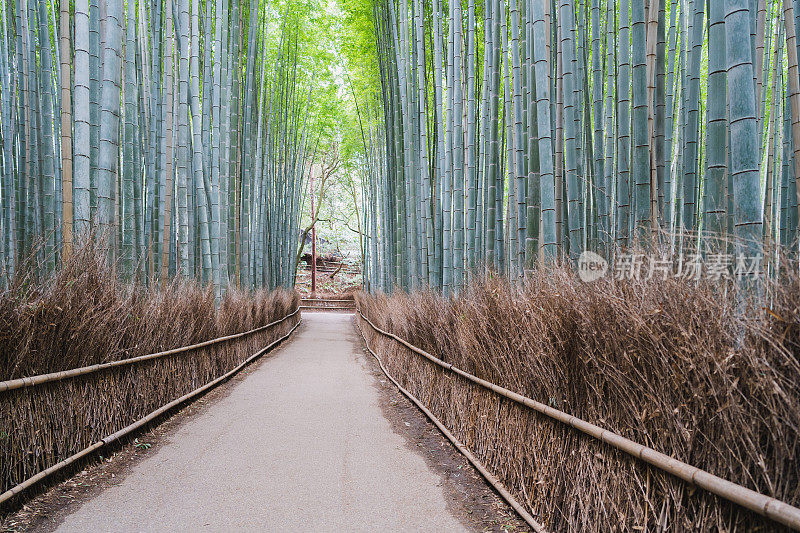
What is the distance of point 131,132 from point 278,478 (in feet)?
11.6

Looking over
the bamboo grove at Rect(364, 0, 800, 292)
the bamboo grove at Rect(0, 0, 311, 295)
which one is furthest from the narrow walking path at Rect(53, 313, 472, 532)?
the bamboo grove at Rect(364, 0, 800, 292)

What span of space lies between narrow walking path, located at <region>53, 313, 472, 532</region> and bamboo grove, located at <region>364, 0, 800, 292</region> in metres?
1.28

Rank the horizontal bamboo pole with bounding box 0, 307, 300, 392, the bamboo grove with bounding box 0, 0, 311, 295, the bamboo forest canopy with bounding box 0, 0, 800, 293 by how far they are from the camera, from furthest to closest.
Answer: the bamboo grove with bounding box 0, 0, 311, 295, the bamboo forest canopy with bounding box 0, 0, 800, 293, the horizontal bamboo pole with bounding box 0, 307, 300, 392

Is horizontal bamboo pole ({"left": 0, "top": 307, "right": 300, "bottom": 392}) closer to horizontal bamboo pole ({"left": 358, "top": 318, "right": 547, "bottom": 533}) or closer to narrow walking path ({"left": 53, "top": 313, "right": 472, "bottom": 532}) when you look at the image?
narrow walking path ({"left": 53, "top": 313, "right": 472, "bottom": 532})

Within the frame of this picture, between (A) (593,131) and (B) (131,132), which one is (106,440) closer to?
(B) (131,132)

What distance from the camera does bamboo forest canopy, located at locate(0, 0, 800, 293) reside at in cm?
265

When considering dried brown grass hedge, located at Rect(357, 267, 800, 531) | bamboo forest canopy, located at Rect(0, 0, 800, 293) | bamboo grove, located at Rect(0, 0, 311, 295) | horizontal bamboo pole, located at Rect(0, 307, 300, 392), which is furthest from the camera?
bamboo grove, located at Rect(0, 0, 311, 295)

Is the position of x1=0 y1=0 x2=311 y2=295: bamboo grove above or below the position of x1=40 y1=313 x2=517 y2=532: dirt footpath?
above

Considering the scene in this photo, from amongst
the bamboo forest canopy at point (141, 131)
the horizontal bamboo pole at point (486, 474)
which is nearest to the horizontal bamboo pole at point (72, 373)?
the bamboo forest canopy at point (141, 131)

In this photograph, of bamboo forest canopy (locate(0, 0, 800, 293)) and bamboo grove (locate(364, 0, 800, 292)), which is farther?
bamboo forest canopy (locate(0, 0, 800, 293))

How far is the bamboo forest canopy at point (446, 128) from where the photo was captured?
2.65 metres

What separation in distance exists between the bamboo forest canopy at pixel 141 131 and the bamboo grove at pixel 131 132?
1 centimetres

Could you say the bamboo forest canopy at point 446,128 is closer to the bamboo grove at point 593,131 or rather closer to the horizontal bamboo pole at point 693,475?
the bamboo grove at point 593,131

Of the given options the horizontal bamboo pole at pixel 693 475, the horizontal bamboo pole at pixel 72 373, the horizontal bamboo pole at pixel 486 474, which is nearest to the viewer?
A: the horizontal bamboo pole at pixel 693 475
